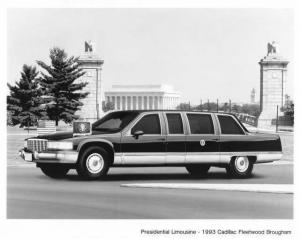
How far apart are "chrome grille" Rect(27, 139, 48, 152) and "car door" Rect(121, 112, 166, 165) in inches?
67.4

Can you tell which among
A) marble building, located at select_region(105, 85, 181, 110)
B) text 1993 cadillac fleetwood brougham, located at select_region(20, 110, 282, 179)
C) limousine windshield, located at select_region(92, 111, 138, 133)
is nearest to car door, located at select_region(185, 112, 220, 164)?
text 1993 cadillac fleetwood brougham, located at select_region(20, 110, 282, 179)

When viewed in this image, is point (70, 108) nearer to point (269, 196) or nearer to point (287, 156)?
point (287, 156)

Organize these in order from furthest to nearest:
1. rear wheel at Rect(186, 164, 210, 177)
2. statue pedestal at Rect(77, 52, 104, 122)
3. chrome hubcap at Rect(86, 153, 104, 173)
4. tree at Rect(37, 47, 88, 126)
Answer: statue pedestal at Rect(77, 52, 104, 122) < tree at Rect(37, 47, 88, 126) < rear wheel at Rect(186, 164, 210, 177) < chrome hubcap at Rect(86, 153, 104, 173)

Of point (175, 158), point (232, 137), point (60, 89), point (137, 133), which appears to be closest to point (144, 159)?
point (137, 133)

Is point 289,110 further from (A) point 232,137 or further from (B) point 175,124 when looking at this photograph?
(B) point 175,124

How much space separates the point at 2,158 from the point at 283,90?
111ft

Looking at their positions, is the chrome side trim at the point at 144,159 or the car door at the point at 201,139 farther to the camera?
the car door at the point at 201,139

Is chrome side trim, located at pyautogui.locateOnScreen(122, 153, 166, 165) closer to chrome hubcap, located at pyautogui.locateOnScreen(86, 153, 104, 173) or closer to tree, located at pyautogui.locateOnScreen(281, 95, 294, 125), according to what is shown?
chrome hubcap, located at pyautogui.locateOnScreen(86, 153, 104, 173)

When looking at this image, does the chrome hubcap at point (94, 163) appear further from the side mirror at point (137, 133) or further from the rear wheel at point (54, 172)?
the rear wheel at point (54, 172)

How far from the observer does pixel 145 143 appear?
39.0ft

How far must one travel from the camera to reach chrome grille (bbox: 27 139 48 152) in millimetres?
11812

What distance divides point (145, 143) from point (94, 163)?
3.95 ft

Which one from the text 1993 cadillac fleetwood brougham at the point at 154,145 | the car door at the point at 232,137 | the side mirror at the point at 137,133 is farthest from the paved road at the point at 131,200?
the side mirror at the point at 137,133

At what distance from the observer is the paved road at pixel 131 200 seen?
898 cm
